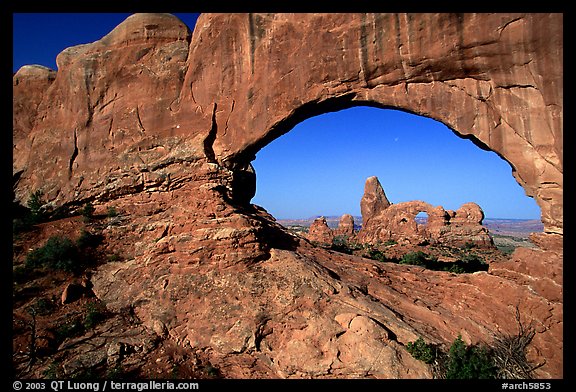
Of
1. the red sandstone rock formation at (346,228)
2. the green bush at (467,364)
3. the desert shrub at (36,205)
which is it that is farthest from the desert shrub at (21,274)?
the red sandstone rock formation at (346,228)

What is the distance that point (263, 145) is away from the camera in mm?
16891

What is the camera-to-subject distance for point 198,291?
12.4 m

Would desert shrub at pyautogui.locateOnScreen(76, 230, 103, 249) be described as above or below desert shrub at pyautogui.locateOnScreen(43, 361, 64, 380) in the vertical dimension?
above

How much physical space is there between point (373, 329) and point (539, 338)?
6.19m

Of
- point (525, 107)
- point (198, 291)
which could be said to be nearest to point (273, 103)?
point (198, 291)

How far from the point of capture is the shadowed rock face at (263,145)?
11180mm

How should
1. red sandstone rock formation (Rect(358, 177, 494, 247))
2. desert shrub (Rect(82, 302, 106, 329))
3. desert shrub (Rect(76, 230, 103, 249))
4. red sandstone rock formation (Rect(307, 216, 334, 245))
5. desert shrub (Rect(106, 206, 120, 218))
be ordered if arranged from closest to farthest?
desert shrub (Rect(82, 302, 106, 329)), desert shrub (Rect(76, 230, 103, 249)), desert shrub (Rect(106, 206, 120, 218)), red sandstone rock formation (Rect(358, 177, 494, 247)), red sandstone rock formation (Rect(307, 216, 334, 245))

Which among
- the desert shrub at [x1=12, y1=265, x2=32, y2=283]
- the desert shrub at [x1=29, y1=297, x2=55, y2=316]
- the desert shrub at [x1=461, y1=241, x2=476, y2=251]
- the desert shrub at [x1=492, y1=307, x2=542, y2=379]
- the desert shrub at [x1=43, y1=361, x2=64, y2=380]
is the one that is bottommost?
the desert shrub at [x1=461, y1=241, x2=476, y2=251]

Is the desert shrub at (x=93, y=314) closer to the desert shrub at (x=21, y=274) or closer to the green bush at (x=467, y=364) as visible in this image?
the desert shrub at (x=21, y=274)

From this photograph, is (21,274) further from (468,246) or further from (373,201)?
(373,201)

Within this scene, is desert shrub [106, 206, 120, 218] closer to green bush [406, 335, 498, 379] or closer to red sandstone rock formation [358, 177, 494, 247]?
green bush [406, 335, 498, 379]

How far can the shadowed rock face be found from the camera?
11180 millimetres

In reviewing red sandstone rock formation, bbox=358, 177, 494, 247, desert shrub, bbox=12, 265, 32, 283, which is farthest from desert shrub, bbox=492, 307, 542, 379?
red sandstone rock formation, bbox=358, 177, 494, 247
